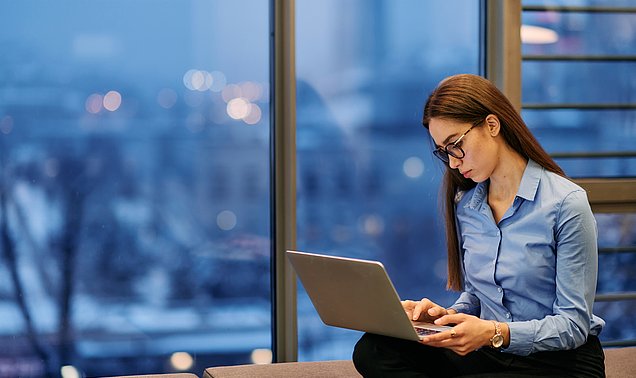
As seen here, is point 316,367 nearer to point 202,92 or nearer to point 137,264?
point 137,264

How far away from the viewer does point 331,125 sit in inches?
155

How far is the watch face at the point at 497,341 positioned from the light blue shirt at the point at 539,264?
26mm

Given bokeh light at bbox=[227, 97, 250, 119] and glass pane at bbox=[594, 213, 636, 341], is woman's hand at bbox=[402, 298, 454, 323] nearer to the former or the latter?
bokeh light at bbox=[227, 97, 250, 119]

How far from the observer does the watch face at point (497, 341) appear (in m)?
2.11

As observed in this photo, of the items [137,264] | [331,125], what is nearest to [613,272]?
[331,125]

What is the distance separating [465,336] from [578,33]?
242 centimetres

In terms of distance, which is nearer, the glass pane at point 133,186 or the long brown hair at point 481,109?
the long brown hair at point 481,109

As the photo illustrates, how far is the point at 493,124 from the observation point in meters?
2.27

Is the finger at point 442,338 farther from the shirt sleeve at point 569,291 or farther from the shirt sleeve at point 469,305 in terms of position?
the shirt sleeve at point 469,305

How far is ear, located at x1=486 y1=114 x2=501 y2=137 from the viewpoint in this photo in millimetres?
2264

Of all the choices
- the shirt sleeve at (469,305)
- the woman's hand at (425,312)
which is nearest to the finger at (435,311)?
Answer: the woman's hand at (425,312)

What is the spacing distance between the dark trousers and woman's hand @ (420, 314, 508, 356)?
0.35 ft

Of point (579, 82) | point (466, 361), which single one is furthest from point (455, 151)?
point (579, 82)

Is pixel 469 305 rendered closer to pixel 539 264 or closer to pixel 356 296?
pixel 539 264
